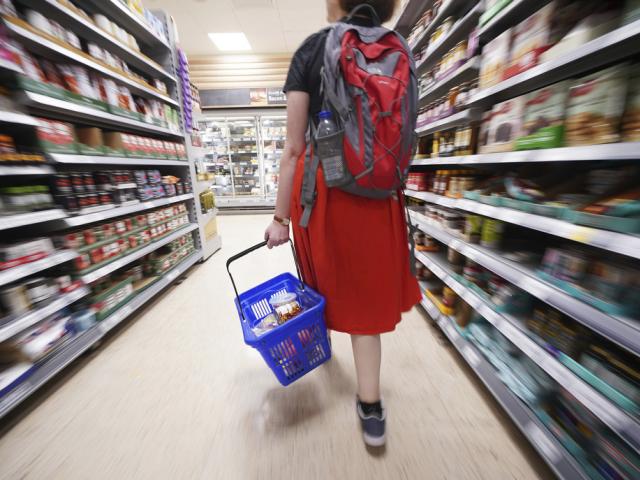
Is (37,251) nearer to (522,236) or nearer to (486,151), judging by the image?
(486,151)

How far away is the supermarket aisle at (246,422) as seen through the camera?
927mm

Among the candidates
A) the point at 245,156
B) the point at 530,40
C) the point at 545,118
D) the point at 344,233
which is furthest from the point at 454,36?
the point at 245,156

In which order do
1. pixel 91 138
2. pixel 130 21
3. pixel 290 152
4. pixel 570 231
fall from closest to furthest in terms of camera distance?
pixel 570 231 → pixel 290 152 → pixel 91 138 → pixel 130 21

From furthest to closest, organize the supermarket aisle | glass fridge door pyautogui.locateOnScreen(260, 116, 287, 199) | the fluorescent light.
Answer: glass fridge door pyautogui.locateOnScreen(260, 116, 287, 199)
the fluorescent light
the supermarket aisle

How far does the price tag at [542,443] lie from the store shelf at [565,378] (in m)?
0.19

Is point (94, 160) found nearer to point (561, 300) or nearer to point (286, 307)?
point (286, 307)

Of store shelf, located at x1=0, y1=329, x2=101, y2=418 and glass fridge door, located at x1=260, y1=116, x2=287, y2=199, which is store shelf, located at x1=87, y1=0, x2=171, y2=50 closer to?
store shelf, located at x1=0, y1=329, x2=101, y2=418

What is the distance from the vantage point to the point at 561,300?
779 millimetres

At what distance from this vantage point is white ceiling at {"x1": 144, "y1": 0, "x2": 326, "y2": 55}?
4070mm

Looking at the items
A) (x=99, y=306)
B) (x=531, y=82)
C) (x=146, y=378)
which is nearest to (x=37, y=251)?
(x=99, y=306)

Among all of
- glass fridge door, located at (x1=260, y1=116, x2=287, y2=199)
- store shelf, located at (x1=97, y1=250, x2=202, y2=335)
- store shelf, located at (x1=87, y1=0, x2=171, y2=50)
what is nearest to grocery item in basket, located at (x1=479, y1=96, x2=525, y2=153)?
store shelf, located at (x1=97, y1=250, x2=202, y2=335)

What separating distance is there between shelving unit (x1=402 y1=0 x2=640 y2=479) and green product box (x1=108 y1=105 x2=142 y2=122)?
7.03 feet

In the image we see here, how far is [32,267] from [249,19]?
519 cm

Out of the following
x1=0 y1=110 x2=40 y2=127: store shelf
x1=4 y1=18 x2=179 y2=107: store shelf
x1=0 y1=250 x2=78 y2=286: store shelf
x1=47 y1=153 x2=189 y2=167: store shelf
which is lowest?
x1=0 y1=250 x2=78 y2=286: store shelf
